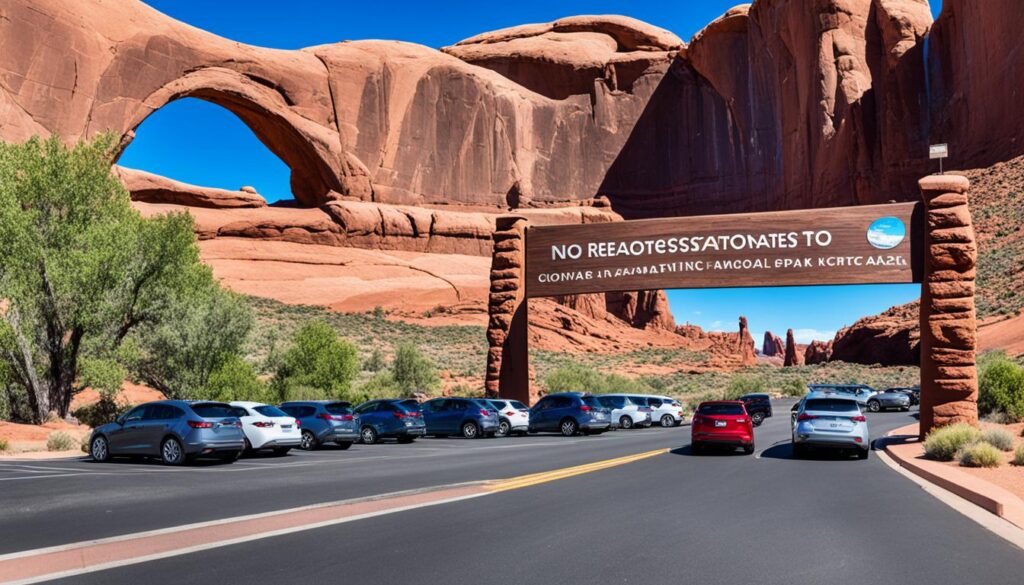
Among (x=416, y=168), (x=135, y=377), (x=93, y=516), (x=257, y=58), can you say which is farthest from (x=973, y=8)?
(x=93, y=516)

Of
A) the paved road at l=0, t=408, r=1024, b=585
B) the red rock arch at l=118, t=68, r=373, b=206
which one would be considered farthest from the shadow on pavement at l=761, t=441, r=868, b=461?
the red rock arch at l=118, t=68, r=373, b=206

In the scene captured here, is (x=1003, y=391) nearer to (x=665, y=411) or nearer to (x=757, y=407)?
(x=757, y=407)

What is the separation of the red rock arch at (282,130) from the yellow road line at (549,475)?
61.8 m

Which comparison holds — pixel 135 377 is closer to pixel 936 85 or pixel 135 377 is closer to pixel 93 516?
pixel 93 516

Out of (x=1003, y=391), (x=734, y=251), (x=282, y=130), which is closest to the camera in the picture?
(x=734, y=251)

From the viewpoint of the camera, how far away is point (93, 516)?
10000 millimetres

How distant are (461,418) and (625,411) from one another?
874 centimetres

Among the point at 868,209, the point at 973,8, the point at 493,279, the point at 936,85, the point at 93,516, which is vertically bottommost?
the point at 93,516

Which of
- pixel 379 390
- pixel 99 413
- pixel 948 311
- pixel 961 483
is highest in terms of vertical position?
pixel 948 311

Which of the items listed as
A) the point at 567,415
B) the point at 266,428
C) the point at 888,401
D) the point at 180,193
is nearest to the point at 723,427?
the point at 567,415

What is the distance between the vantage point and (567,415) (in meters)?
28.9

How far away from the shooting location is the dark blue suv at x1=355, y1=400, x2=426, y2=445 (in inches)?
1024

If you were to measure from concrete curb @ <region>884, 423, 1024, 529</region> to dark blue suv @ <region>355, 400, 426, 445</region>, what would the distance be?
1391cm

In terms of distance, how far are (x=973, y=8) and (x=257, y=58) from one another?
63.0 metres
